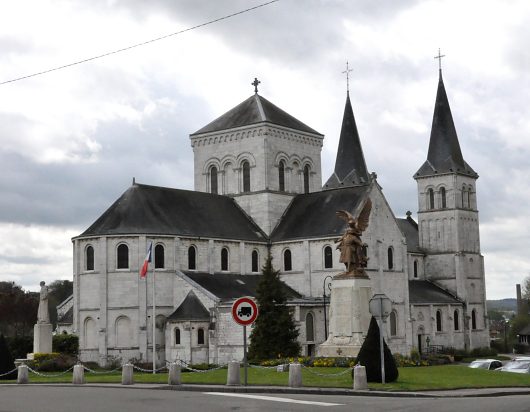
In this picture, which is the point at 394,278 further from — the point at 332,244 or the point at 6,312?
the point at 6,312

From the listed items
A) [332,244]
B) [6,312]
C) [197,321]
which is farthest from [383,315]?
[6,312]

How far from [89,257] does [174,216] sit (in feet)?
21.6

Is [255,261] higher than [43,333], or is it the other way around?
[255,261]

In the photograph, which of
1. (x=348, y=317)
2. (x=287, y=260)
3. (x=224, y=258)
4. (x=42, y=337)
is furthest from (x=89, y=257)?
(x=348, y=317)

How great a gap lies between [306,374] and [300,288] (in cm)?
3599

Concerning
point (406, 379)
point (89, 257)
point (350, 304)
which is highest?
point (89, 257)

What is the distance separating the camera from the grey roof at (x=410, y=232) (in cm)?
9194

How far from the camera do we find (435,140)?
91625 mm

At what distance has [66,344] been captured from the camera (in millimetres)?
61969

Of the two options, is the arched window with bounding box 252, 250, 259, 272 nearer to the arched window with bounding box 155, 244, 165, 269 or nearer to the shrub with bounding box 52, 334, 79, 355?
the arched window with bounding box 155, 244, 165, 269

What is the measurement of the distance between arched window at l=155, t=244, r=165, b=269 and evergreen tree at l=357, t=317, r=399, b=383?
1404 inches

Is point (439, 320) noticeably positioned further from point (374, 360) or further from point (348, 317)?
point (374, 360)

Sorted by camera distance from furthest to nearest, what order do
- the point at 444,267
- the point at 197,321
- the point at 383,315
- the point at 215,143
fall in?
the point at 444,267, the point at 215,143, the point at 197,321, the point at 383,315

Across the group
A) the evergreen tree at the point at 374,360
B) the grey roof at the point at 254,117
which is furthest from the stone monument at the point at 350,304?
the grey roof at the point at 254,117
